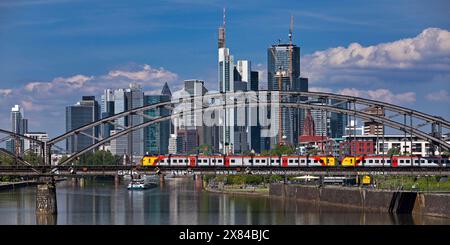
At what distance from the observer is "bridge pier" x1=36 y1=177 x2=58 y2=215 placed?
100488 millimetres

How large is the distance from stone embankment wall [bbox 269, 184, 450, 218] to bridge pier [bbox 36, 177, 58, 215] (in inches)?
1216

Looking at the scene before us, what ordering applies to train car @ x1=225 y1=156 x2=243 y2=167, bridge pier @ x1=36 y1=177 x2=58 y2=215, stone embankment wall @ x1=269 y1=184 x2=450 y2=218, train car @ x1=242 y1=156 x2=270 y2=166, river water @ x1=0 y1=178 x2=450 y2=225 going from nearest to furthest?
1. river water @ x1=0 y1=178 x2=450 y2=225
2. stone embankment wall @ x1=269 y1=184 x2=450 y2=218
3. bridge pier @ x1=36 y1=177 x2=58 y2=215
4. train car @ x1=225 y1=156 x2=243 y2=167
5. train car @ x1=242 y1=156 x2=270 y2=166

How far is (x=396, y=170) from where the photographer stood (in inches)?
3979

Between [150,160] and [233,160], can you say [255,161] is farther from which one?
[150,160]

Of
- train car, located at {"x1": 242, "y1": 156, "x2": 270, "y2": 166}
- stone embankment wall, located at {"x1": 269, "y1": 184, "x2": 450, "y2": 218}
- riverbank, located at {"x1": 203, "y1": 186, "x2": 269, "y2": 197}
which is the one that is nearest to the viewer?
stone embankment wall, located at {"x1": 269, "y1": 184, "x2": 450, "y2": 218}

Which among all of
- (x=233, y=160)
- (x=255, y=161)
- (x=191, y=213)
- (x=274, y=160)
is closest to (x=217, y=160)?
(x=233, y=160)

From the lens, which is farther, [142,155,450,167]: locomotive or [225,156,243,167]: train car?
[142,155,450,167]: locomotive

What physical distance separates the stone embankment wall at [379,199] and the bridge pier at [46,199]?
30.9m

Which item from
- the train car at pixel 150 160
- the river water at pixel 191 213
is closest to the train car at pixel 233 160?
the river water at pixel 191 213

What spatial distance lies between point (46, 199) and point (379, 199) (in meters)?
32.6

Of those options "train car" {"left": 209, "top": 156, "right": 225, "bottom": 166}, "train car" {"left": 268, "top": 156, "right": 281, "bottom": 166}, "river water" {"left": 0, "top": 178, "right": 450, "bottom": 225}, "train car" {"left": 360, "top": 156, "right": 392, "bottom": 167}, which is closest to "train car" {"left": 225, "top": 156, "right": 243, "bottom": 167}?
"train car" {"left": 209, "top": 156, "right": 225, "bottom": 166}

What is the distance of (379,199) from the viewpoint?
10362cm

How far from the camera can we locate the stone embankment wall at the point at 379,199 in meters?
91.9

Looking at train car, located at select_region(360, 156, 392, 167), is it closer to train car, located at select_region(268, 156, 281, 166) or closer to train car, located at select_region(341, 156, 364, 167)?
train car, located at select_region(341, 156, 364, 167)
